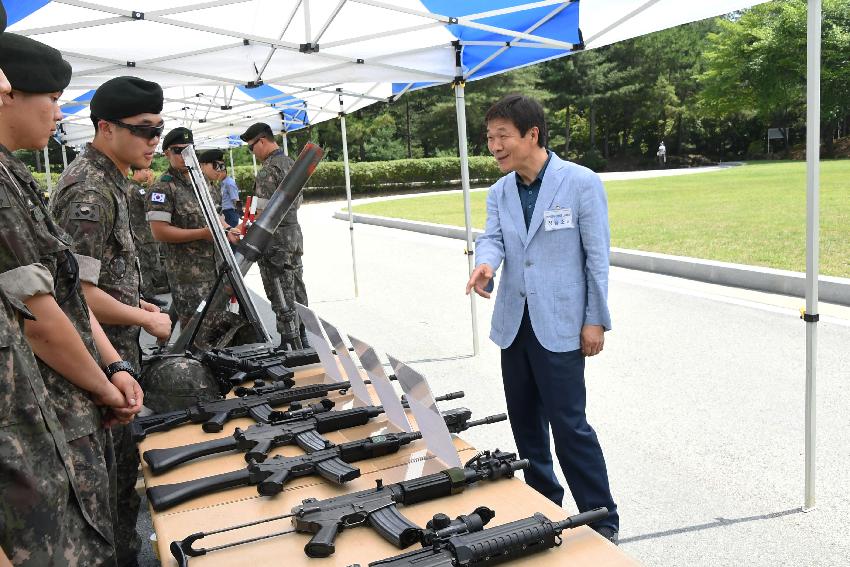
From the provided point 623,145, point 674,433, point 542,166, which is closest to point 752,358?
point 674,433

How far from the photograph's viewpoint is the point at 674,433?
14.8 feet

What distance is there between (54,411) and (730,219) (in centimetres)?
1423

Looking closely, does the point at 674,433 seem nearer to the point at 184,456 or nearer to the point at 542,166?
the point at 542,166

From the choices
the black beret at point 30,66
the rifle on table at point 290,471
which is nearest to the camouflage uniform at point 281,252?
the rifle on table at point 290,471

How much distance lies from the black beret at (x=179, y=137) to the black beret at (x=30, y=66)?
291 cm

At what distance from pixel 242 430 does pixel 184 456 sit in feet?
0.84

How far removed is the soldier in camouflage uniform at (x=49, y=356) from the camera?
1476 mm

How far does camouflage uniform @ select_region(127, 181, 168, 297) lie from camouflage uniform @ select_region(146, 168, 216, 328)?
1.71 m

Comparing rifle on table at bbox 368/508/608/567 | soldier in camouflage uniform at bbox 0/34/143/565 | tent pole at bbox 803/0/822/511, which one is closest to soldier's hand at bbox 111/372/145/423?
soldier in camouflage uniform at bbox 0/34/143/565

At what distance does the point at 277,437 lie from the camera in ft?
8.29

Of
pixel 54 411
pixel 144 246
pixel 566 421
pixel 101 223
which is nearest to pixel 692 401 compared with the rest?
pixel 566 421

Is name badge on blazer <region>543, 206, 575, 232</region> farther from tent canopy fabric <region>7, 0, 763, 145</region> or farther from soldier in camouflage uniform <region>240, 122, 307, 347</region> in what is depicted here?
soldier in camouflage uniform <region>240, 122, 307, 347</region>

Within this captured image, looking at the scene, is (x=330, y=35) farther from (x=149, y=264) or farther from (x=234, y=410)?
(x=149, y=264)

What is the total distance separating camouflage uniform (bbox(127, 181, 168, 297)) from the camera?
24.3 ft
